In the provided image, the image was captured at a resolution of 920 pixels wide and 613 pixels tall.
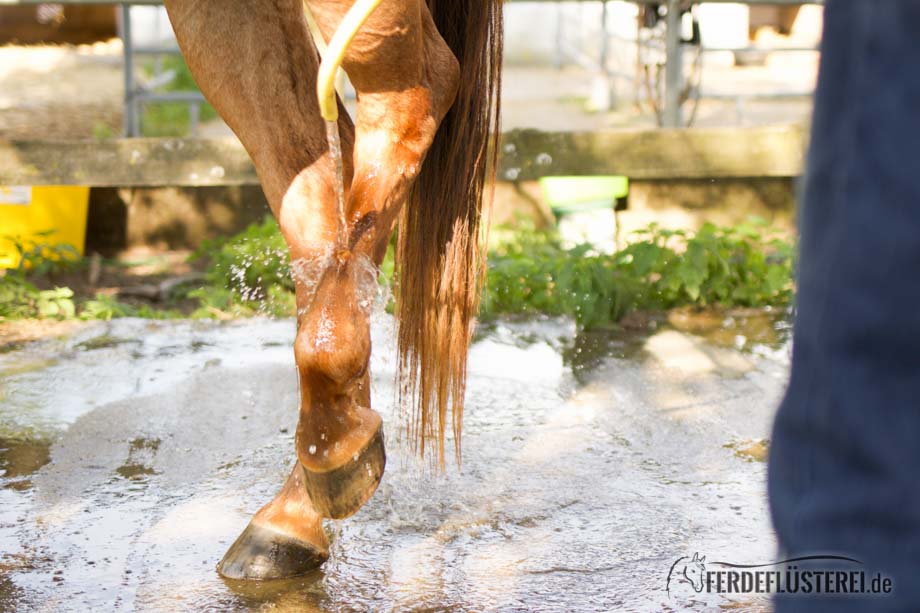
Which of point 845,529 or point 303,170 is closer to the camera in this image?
point 845,529

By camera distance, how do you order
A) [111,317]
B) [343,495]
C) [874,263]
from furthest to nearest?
[111,317]
[343,495]
[874,263]

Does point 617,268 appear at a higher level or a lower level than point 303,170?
lower

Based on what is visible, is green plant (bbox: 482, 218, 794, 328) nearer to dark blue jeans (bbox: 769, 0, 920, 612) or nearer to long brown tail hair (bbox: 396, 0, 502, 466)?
long brown tail hair (bbox: 396, 0, 502, 466)

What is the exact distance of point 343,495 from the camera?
170 centimetres

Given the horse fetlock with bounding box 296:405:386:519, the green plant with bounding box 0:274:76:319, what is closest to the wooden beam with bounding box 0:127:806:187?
the green plant with bounding box 0:274:76:319

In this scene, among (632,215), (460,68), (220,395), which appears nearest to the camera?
(460,68)

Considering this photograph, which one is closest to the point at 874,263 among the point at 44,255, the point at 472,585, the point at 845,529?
the point at 845,529

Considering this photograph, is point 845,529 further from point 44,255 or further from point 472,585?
point 44,255

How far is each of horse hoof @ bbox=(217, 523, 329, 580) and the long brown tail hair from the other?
31cm

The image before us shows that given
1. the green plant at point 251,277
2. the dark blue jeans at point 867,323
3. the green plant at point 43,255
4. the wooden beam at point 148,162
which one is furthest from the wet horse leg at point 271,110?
the green plant at point 43,255

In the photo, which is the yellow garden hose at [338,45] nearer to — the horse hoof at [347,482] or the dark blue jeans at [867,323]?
the dark blue jeans at [867,323]

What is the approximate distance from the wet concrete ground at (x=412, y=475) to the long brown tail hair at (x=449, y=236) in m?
0.20

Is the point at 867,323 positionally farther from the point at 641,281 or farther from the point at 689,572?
the point at 641,281

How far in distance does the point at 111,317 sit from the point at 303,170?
218 cm
